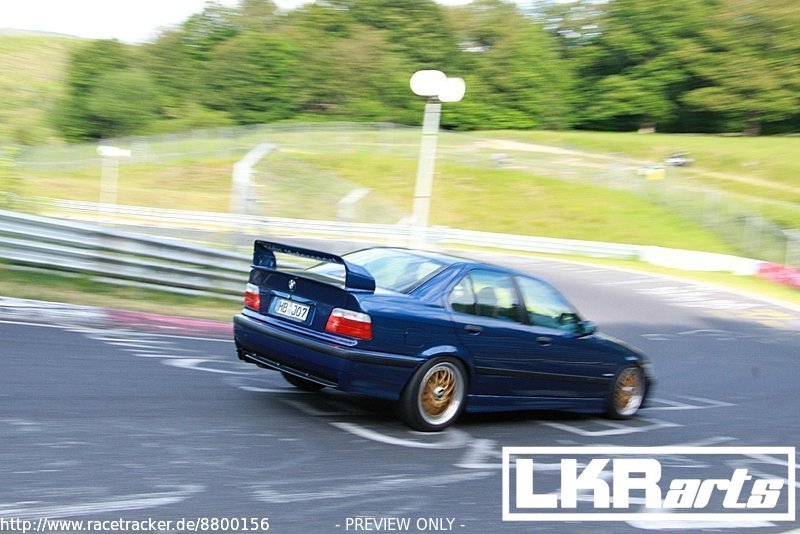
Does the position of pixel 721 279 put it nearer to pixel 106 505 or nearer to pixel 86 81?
pixel 106 505

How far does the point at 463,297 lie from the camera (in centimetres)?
734

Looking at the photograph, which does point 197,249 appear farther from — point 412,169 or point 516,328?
point 412,169

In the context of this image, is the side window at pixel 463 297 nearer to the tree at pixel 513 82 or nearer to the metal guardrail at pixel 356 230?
the metal guardrail at pixel 356 230

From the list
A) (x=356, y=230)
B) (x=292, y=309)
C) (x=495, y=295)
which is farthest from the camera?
(x=356, y=230)

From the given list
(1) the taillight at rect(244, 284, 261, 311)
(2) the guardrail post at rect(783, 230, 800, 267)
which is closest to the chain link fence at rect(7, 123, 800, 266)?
(2) the guardrail post at rect(783, 230, 800, 267)

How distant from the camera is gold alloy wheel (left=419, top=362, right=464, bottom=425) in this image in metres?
7.02

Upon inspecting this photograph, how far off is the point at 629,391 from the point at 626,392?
5cm

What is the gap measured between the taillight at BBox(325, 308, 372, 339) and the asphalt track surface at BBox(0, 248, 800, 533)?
0.77m

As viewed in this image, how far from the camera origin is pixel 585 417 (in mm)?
8922

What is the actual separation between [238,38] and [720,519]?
266 ft

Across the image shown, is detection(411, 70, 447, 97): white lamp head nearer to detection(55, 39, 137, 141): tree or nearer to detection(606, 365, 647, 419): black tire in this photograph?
detection(606, 365, 647, 419): black tire

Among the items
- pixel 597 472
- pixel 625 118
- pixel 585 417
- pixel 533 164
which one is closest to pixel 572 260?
pixel 533 164

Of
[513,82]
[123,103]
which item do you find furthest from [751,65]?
[123,103]

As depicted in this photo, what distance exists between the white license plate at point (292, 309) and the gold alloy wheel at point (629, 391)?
11.0ft
